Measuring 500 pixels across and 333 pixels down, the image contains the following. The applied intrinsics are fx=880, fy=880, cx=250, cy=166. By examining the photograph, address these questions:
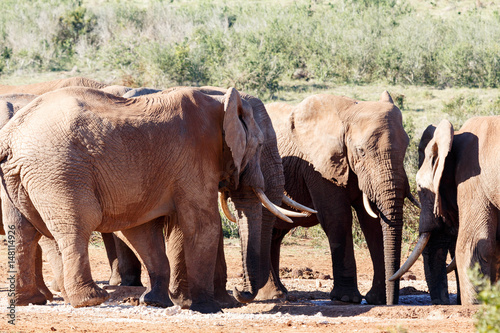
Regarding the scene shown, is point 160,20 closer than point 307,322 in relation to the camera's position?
No

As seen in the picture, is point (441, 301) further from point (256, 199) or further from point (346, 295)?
point (256, 199)

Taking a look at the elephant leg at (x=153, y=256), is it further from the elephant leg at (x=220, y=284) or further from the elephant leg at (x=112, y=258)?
the elephant leg at (x=112, y=258)

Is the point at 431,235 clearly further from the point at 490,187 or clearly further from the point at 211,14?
the point at 211,14

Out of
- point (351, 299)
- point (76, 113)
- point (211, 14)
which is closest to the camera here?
point (76, 113)

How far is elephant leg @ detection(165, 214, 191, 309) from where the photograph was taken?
7.81m

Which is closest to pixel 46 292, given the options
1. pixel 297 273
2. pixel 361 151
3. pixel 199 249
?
pixel 199 249

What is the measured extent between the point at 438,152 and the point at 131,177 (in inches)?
110

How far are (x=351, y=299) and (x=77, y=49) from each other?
804 inches

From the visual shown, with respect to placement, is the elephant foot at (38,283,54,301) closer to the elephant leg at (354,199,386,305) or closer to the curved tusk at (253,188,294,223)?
the curved tusk at (253,188,294,223)

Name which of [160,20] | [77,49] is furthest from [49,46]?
[160,20]

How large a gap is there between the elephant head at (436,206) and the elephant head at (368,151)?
0.30 m

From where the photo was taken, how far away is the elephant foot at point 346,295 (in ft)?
30.1

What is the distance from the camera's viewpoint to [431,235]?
341 inches

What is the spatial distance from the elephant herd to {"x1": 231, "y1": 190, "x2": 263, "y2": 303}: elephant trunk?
0.5 inches
